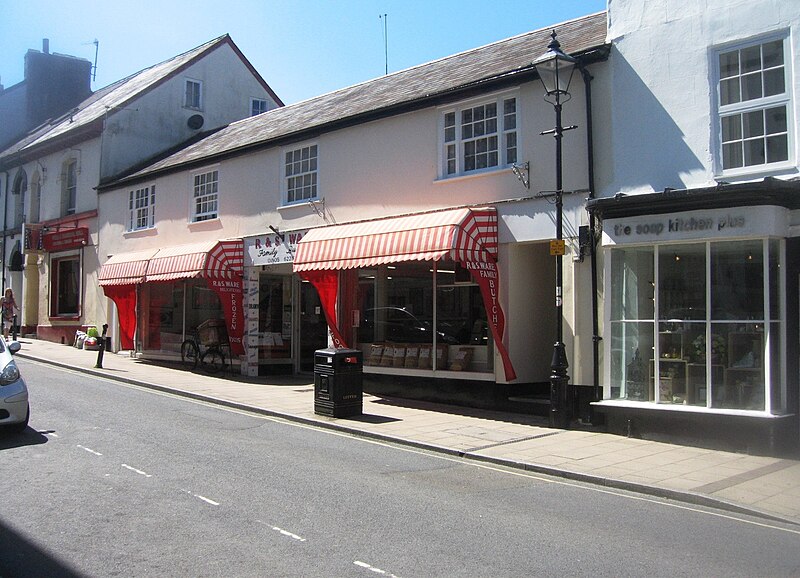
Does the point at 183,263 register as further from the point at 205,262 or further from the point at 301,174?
the point at 301,174

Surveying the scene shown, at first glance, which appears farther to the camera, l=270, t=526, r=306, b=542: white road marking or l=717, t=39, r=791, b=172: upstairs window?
l=717, t=39, r=791, b=172: upstairs window

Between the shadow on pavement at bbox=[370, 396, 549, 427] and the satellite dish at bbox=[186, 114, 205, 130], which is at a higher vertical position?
the satellite dish at bbox=[186, 114, 205, 130]

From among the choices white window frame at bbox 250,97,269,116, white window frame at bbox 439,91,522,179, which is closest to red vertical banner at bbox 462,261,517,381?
white window frame at bbox 439,91,522,179

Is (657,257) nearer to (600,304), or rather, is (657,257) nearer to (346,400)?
(600,304)

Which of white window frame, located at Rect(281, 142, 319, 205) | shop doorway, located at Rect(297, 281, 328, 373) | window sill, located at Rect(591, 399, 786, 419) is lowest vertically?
window sill, located at Rect(591, 399, 786, 419)

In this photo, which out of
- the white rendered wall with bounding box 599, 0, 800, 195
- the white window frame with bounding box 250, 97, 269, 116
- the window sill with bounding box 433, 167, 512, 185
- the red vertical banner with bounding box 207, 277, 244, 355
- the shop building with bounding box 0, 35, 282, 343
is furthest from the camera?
the white window frame with bounding box 250, 97, 269, 116

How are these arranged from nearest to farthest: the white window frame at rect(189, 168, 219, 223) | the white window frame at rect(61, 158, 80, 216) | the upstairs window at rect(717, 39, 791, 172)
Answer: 1. the upstairs window at rect(717, 39, 791, 172)
2. the white window frame at rect(189, 168, 219, 223)
3. the white window frame at rect(61, 158, 80, 216)

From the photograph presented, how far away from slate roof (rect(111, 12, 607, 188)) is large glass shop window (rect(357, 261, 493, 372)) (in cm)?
358

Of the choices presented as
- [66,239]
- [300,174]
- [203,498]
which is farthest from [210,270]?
[203,498]

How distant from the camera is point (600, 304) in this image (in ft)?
38.4

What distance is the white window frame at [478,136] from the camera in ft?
43.7

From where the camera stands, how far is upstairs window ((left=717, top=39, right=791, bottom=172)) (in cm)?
1021

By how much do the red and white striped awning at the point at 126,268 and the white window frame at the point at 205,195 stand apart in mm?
1919

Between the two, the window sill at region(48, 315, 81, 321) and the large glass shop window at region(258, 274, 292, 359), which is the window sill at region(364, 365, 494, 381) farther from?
the window sill at region(48, 315, 81, 321)
